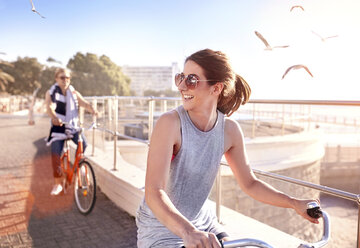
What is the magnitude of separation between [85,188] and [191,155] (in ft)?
11.0

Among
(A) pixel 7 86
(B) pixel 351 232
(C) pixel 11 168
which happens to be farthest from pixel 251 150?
(A) pixel 7 86

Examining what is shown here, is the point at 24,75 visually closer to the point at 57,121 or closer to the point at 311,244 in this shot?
the point at 57,121

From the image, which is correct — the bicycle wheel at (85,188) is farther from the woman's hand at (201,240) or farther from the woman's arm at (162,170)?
the woman's hand at (201,240)

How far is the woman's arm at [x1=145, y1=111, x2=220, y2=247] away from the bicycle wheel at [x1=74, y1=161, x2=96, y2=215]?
10.3 ft

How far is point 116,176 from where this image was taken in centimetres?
480

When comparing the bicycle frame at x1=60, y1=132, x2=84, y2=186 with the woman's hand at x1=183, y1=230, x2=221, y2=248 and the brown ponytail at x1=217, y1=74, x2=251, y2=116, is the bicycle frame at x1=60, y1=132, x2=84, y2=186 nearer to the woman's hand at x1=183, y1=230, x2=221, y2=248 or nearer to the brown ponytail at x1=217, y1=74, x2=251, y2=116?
the brown ponytail at x1=217, y1=74, x2=251, y2=116

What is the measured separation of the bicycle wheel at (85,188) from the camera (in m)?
4.46

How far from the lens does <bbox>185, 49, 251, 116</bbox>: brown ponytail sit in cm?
163

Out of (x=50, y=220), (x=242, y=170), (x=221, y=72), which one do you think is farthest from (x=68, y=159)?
(x=221, y=72)

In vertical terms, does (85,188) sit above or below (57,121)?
below

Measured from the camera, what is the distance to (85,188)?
182 inches

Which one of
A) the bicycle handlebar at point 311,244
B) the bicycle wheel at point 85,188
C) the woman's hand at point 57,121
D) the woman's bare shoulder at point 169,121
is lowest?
the bicycle wheel at point 85,188

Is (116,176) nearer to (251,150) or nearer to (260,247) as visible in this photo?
(260,247)

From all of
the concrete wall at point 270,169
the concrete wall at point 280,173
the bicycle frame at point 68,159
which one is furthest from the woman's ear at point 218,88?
the concrete wall at point 280,173
